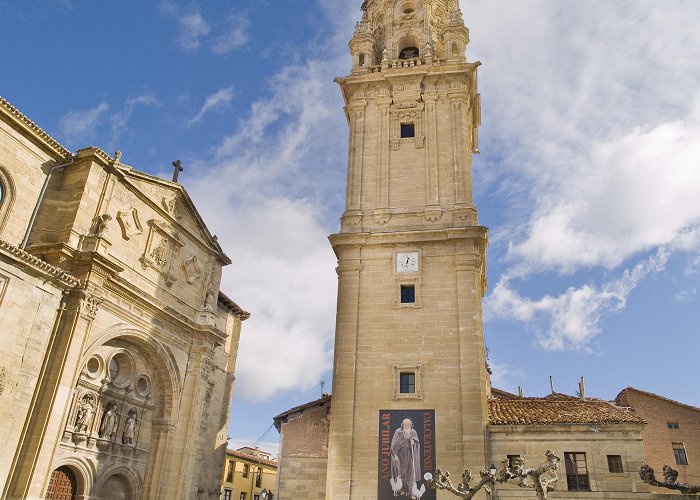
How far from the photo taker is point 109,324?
69.7 feet

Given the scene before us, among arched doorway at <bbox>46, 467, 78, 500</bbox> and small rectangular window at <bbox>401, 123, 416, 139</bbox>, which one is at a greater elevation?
small rectangular window at <bbox>401, 123, 416, 139</bbox>

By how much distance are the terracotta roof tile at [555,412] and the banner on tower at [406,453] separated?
2.56 meters

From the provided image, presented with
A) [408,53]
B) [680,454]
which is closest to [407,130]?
[408,53]

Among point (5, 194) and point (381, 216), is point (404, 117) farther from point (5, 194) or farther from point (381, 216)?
point (5, 194)

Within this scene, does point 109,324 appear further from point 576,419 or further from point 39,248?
point 576,419

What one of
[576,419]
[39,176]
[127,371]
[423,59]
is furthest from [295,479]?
[423,59]

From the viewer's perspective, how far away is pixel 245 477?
4447 cm

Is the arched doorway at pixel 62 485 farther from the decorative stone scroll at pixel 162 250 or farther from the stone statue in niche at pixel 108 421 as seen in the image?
the decorative stone scroll at pixel 162 250

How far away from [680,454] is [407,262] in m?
25.2

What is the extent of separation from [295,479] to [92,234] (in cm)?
1213

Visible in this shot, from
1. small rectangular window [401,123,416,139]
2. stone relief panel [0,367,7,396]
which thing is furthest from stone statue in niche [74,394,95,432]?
small rectangular window [401,123,416,139]

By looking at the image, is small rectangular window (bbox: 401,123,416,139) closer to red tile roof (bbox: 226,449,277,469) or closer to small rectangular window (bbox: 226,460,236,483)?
red tile roof (bbox: 226,449,277,469)

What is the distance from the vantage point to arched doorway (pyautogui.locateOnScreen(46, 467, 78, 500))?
18.9 metres

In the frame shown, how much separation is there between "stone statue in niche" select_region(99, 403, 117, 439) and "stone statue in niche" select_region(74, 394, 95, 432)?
75 cm
